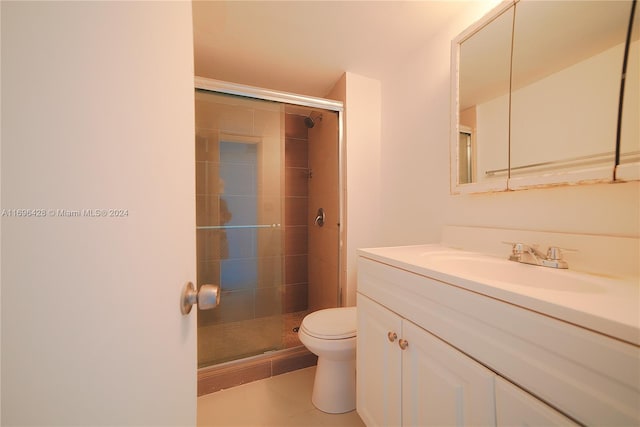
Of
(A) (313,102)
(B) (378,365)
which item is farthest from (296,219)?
(B) (378,365)

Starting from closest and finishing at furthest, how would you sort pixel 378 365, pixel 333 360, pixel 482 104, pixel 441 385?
pixel 441 385 < pixel 378 365 < pixel 482 104 < pixel 333 360

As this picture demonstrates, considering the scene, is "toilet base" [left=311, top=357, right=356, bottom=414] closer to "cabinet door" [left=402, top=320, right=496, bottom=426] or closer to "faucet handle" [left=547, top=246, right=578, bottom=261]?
"cabinet door" [left=402, top=320, right=496, bottom=426]

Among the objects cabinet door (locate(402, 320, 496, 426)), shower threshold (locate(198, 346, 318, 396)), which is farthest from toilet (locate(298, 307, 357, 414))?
cabinet door (locate(402, 320, 496, 426))

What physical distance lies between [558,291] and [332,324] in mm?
968

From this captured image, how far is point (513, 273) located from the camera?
807mm

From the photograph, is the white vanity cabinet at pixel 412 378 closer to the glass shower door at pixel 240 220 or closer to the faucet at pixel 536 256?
the faucet at pixel 536 256

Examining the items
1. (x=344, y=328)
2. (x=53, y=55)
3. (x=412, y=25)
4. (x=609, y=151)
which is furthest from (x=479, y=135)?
(x=53, y=55)

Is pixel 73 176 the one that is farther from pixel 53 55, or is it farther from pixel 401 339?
pixel 401 339

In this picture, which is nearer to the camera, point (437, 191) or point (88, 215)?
point (88, 215)

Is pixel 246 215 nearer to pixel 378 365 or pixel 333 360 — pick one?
pixel 333 360

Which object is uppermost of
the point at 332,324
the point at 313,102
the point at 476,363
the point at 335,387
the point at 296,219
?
A: the point at 313,102

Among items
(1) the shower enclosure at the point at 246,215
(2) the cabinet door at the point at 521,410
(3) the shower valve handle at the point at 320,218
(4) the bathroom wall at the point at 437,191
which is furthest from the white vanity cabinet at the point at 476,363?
(3) the shower valve handle at the point at 320,218

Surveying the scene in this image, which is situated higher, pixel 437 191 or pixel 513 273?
Answer: pixel 437 191

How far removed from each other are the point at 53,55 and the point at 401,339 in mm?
981
